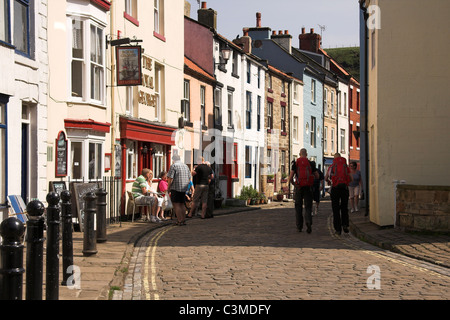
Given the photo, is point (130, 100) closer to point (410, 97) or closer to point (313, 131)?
point (410, 97)

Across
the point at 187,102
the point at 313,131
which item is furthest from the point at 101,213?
A: the point at 313,131

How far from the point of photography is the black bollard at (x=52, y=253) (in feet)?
22.6

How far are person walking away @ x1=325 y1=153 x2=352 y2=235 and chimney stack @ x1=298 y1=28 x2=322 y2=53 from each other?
41019 mm

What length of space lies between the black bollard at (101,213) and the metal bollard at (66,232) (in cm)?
355

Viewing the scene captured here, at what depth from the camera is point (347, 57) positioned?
12900cm

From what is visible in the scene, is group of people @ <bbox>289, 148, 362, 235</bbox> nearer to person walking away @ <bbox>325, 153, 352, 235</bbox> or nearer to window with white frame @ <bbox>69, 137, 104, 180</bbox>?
person walking away @ <bbox>325, 153, 352, 235</bbox>

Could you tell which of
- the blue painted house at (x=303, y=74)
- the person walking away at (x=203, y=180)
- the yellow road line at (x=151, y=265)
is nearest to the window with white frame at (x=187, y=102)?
the person walking away at (x=203, y=180)

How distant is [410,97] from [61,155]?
8.43 m

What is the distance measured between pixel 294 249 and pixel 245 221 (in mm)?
7570

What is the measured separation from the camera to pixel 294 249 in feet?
39.9

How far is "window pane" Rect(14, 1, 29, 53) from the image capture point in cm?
1310

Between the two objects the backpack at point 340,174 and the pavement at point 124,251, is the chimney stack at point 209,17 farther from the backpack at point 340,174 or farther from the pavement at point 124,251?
the backpack at point 340,174
